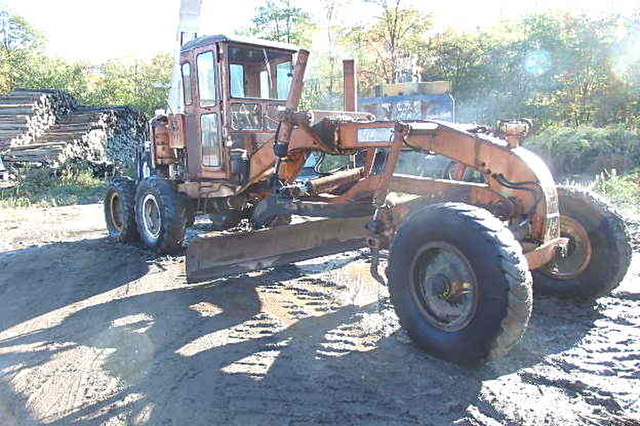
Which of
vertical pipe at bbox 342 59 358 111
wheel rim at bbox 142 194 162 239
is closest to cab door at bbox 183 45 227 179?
wheel rim at bbox 142 194 162 239

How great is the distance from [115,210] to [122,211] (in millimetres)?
756

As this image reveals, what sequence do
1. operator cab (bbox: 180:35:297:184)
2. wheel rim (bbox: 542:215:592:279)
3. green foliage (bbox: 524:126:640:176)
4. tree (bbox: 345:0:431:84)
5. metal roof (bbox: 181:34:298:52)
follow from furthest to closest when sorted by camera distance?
tree (bbox: 345:0:431:84) < green foliage (bbox: 524:126:640:176) < operator cab (bbox: 180:35:297:184) < metal roof (bbox: 181:34:298:52) < wheel rim (bbox: 542:215:592:279)

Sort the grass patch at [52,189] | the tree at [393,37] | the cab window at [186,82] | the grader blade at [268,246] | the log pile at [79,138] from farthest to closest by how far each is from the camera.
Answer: the tree at [393,37]
the log pile at [79,138]
the grass patch at [52,189]
the cab window at [186,82]
the grader blade at [268,246]

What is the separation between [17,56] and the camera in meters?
31.4

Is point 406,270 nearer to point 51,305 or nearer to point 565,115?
point 51,305

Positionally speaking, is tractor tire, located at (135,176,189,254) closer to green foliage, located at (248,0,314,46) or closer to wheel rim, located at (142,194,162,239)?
wheel rim, located at (142,194,162,239)

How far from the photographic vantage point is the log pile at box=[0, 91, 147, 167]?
16438 millimetres

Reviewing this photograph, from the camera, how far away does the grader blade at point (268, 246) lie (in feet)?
18.0

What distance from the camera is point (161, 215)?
7066mm

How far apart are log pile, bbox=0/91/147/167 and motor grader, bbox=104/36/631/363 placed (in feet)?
29.5

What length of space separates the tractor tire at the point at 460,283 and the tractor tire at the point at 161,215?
379 cm

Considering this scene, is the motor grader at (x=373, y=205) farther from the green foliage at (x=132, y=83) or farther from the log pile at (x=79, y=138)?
the green foliage at (x=132, y=83)

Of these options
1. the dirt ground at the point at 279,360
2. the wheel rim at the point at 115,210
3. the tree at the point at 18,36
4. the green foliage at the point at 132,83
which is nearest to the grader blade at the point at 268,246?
the dirt ground at the point at 279,360

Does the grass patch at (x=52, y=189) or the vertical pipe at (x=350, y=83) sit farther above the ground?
the vertical pipe at (x=350, y=83)
